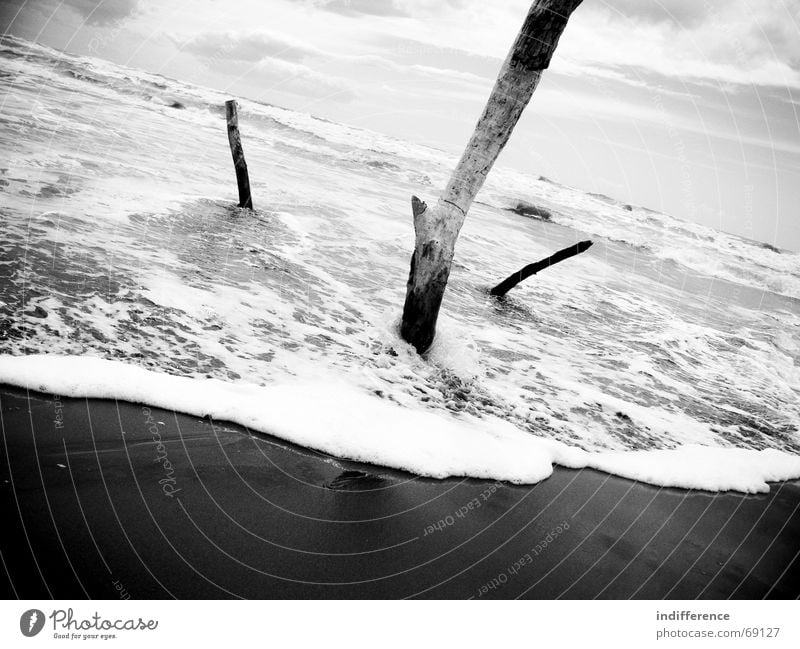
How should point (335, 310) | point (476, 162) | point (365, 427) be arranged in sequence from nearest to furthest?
point (365, 427), point (476, 162), point (335, 310)

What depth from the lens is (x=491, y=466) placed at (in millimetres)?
3521

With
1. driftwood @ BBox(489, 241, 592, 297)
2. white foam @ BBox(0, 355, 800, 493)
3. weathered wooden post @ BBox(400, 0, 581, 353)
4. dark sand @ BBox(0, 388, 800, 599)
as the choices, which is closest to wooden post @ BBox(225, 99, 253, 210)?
driftwood @ BBox(489, 241, 592, 297)

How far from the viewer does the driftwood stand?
300 inches

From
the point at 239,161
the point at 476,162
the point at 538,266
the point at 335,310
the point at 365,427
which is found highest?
the point at 476,162

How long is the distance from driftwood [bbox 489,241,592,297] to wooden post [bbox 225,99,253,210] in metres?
5.58

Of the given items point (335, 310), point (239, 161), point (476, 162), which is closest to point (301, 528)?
point (476, 162)

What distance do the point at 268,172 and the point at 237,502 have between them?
588 inches

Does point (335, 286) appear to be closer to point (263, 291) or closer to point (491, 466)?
point (263, 291)

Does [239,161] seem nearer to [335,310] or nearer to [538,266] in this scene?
[335,310]

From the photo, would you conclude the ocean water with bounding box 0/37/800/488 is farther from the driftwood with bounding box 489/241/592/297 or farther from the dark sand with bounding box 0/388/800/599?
the dark sand with bounding box 0/388/800/599

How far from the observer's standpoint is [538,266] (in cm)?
805

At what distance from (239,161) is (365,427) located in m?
8.33

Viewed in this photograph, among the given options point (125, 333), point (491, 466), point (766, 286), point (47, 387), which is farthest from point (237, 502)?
point (766, 286)

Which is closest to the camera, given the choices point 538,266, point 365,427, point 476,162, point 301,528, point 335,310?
point 301,528
